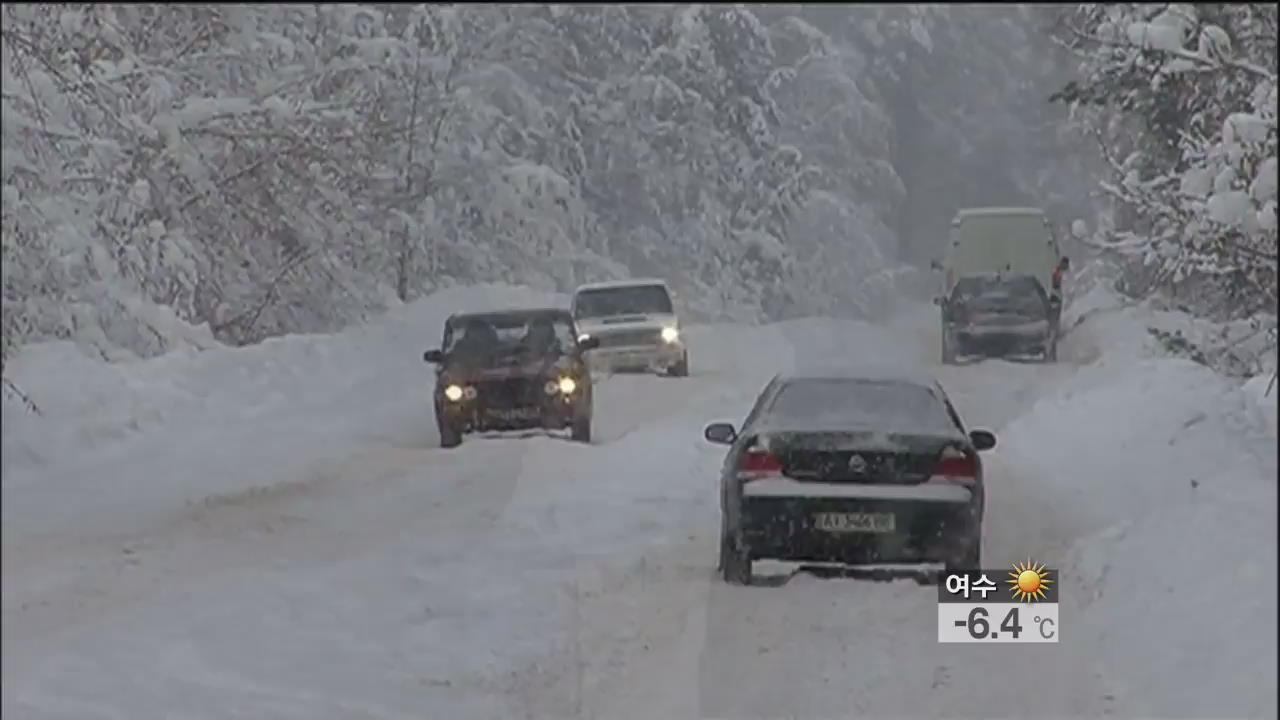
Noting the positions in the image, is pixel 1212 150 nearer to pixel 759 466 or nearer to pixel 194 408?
pixel 759 466

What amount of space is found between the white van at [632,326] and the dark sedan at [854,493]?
17226 millimetres

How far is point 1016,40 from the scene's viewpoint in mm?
76250

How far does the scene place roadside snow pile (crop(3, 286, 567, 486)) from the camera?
57.4ft

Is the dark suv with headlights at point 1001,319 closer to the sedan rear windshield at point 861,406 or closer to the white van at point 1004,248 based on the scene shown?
the white van at point 1004,248

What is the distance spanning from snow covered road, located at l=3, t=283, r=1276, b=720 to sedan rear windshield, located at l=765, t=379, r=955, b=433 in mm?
1016

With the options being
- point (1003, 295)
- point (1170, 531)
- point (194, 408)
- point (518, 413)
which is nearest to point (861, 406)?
point (1170, 531)

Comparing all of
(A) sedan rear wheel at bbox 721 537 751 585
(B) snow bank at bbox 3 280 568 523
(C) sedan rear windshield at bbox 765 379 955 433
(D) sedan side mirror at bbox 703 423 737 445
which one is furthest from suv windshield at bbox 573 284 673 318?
(A) sedan rear wheel at bbox 721 537 751 585

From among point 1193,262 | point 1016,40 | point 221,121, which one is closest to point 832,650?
point 1193,262

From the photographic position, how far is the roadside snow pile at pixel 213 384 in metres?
17.5

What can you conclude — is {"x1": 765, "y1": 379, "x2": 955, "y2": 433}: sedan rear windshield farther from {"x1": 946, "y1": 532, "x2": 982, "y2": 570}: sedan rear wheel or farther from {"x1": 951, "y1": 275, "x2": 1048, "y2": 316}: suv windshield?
{"x1": 951, "y1": 275, "x2": 1048, "y2": 316}: suv windshield

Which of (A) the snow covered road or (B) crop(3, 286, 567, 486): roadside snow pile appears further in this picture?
(B) crop(3, 286, 567, 486): roadside snow pile

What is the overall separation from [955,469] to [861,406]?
2.99 ft

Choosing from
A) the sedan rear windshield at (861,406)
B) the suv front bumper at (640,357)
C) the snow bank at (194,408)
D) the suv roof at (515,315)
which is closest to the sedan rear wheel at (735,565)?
the sedan rear windshield at (861,406)

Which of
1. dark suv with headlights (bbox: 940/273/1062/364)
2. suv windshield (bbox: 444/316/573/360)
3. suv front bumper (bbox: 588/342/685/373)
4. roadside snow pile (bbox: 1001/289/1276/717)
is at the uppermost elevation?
roadside snow pile (bbox: 1001/289/1276/717)
